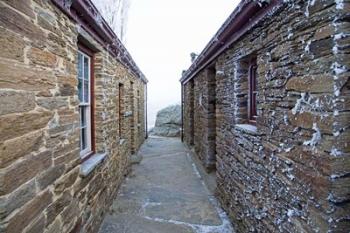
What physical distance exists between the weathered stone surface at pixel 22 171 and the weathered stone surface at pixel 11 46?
71 cm

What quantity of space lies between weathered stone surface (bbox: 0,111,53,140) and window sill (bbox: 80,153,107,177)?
3.81 ft

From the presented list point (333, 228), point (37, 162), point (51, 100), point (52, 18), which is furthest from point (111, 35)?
point (333, 228)

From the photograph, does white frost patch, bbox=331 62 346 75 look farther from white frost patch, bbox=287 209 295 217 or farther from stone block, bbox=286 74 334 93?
white frost patch, bbox=287 209 295 217

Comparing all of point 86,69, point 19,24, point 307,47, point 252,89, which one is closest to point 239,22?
point 252,89

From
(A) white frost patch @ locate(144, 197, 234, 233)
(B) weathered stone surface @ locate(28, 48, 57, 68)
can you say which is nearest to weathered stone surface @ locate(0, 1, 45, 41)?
(B) weathered stone surface @ locate(28, 48, 57, 68)

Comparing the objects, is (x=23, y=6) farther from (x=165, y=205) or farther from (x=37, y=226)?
(x=165, y=205)

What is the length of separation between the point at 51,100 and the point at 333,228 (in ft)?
7.94

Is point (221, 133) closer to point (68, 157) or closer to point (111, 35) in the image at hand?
point (111, 35)

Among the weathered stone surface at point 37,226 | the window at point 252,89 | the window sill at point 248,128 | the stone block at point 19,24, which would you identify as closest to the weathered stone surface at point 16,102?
the stone block at point 19,24

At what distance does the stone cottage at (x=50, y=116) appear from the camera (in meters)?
1.73

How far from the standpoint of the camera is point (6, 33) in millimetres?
1681

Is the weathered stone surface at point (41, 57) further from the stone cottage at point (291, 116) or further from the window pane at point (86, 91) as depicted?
the stone cottage at point (291, 116)

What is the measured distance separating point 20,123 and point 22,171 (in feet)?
1.09

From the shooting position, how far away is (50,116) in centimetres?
240
